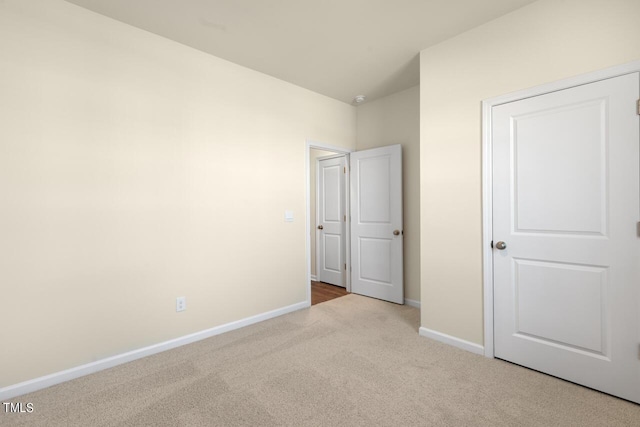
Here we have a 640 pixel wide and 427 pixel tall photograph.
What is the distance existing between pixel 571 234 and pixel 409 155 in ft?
6.51

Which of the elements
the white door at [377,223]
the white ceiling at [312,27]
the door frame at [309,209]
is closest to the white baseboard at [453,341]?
the white door at [377,223]

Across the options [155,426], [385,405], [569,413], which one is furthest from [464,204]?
[155,426]

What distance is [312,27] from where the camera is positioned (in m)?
2.41

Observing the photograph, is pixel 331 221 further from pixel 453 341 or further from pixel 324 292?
pixel 453 341

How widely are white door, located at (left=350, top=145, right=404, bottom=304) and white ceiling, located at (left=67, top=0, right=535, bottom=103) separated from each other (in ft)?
3.77

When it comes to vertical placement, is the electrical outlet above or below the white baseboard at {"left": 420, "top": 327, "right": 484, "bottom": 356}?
above

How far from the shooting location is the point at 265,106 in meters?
3.23

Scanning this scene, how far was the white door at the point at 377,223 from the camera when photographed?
371 centimetres

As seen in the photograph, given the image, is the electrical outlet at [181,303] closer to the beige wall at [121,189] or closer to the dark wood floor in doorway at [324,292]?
the beige wall at [121,189]

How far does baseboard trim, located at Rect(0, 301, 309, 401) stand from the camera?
192 cm

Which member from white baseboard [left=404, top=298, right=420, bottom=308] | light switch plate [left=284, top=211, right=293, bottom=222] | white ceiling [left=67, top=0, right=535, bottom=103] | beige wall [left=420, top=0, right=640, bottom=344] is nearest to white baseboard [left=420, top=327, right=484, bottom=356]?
beige wall [left=420, top=0, right=640, bottom=344]

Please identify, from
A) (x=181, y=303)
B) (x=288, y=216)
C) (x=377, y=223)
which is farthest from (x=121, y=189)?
(x=377, y=223)

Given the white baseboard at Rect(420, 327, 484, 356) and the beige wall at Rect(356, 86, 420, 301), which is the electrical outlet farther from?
the beige wall at Rect(356, 86, 420, 301)

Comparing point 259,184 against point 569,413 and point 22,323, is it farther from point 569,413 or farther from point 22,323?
point 569,413
